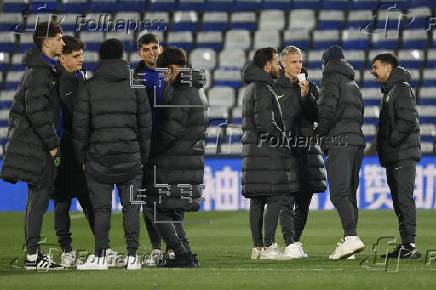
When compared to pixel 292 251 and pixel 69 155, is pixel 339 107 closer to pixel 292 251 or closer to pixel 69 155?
pixel 292 251

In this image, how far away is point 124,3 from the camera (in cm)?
2181

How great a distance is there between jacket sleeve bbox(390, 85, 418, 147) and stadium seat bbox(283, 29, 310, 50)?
37.2 feet

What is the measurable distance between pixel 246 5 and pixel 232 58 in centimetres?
196

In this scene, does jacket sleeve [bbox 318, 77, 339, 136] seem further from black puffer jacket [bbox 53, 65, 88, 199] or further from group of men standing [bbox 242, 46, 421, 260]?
black puffer jacket [bbox 53, 65, 88, 199]

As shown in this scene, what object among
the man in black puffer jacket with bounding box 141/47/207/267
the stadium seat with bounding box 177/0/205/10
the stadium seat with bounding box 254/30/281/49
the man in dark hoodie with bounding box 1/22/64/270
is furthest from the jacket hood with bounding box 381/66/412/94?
the stadium seat with bounding box 177/0/205/10

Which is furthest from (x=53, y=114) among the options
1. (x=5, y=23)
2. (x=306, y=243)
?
(x=5, y=23)

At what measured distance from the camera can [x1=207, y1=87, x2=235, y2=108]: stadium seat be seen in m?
19.2


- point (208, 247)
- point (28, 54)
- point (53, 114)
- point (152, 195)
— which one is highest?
point (28, 54)

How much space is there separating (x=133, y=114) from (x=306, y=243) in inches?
147

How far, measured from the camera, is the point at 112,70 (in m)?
7.70

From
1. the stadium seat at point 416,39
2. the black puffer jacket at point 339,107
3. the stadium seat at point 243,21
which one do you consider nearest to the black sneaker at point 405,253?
the black puffer jacket at point 339,107

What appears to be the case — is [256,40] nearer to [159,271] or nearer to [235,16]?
[235,16]

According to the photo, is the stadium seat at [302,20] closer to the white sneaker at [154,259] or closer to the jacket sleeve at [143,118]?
the white sneaker at [154,259]

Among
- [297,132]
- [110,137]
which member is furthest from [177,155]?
[297,132]
